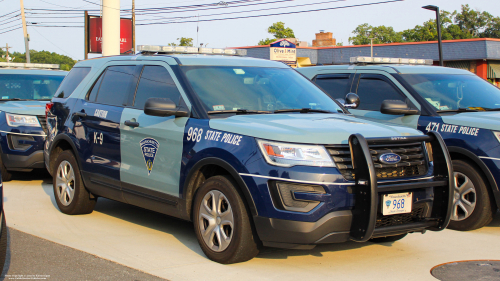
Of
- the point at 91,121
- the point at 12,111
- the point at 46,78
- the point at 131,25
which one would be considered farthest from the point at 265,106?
the point at 131,25

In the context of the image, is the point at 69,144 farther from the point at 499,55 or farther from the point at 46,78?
the point at 499,55

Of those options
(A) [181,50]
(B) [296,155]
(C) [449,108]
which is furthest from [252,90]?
(C) [449,108]

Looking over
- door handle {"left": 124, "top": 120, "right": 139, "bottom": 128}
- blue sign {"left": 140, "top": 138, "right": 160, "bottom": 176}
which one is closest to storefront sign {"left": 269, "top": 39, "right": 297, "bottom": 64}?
door handle {"left": 124, "top": 120, "right": 139, "bottom": 128}

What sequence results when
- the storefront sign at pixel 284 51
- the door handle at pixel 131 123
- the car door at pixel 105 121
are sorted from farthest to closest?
the storefront sign at pixel 284 51 → the car door at pixel 105 121 → the door handle at pixel 131 123

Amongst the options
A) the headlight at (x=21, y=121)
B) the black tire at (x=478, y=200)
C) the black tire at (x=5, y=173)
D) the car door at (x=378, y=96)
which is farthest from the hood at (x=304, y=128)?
the black tire at (x=5, y=173)

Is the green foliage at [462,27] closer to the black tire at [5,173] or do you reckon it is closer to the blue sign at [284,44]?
the blue sign at [284,44]

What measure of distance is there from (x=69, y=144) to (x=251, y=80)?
278 cm

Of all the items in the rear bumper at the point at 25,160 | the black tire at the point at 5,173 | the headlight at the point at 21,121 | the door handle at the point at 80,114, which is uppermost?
the door handle at the point at 80,114

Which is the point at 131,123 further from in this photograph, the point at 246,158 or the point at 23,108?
the point at 23,108

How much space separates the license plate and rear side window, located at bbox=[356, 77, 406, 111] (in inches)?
118

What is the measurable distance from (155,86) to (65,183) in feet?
6.88

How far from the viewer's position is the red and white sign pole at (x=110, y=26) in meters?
16.3

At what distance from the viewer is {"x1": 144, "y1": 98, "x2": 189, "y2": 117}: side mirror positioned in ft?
17.7

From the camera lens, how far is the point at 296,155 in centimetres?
458
